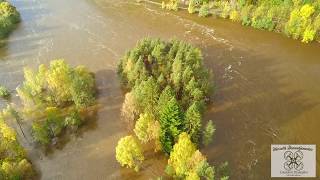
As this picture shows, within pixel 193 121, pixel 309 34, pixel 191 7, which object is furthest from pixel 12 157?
pixel 309 34

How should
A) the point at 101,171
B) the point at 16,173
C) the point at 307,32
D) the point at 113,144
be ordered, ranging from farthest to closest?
the point at 307,32 < the point at 113,144 < the point at 101,171 < the point at 16,173

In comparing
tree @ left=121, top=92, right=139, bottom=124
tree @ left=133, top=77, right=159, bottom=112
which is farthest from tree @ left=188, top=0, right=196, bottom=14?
tree @ left=121, top=92, right=139, bottom=124

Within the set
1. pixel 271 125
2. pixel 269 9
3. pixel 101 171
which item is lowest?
pixel 101 171

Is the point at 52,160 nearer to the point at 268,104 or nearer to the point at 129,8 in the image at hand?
the point at 268,104

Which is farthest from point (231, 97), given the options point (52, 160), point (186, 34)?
point (52, 160)

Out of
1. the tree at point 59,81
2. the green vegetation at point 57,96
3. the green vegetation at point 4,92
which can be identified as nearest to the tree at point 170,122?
the green vegetation at point 57,96

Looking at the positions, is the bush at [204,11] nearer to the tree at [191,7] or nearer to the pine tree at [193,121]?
the tree at [191,7]
